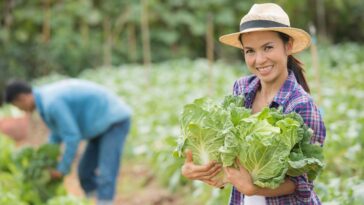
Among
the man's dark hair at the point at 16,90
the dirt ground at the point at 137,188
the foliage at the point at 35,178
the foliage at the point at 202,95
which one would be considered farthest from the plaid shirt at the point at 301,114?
the dirt ground at the point at 137,188

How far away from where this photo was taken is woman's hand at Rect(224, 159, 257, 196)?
2371 mm

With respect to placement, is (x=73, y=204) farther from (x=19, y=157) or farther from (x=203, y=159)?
(x=203, y=159)

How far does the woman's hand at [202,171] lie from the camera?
252cm

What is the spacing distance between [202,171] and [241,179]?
0.21 meters

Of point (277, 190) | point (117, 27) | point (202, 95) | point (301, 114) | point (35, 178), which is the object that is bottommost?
point (117, 27)

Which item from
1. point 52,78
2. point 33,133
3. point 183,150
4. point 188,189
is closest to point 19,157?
point 188,189

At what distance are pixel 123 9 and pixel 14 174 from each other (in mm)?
16425

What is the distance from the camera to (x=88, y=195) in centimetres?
592

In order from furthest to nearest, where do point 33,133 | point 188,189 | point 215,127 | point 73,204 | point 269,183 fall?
point 33,133
point 188,189
point 73,204
point 215,127
point 269,183

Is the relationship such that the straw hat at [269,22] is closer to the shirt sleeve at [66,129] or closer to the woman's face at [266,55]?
the woman's face at [266,55]

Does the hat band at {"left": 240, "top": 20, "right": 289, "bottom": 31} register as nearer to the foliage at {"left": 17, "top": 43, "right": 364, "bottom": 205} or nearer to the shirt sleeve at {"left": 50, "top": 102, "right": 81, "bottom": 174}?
the foliage at {"left": 17, "top": 43, "right": 364, "bottom": 205}

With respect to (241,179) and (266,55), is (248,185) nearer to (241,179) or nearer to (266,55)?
(241,179)

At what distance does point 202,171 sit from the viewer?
8.28 ft

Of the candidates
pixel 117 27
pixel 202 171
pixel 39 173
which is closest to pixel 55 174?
pixel 39 173
